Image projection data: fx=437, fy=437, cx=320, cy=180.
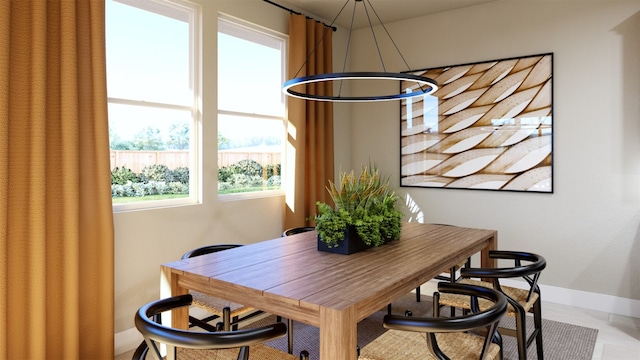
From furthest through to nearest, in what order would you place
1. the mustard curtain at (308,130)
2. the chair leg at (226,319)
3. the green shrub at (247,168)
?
the mustard curtain at (308,130) < the green shrub at (247,168) < the chair leg at (226,319)

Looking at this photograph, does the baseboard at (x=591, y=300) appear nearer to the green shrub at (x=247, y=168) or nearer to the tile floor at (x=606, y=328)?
the tile floor at (x=606, y=328)

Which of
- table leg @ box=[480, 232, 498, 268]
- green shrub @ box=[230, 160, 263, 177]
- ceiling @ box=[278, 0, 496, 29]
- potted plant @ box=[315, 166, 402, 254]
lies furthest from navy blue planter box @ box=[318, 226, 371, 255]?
ceiling @ box=[278, 0, 496, 29]

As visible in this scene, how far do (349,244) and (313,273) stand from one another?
0.40 metres

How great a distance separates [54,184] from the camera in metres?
2.41

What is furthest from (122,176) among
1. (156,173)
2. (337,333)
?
Answer: (337,333)

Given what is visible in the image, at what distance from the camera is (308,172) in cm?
412

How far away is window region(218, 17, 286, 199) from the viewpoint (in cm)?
355

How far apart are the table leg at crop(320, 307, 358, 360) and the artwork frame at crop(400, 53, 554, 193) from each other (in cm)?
299

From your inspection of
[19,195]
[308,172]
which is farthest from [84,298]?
[308,172]

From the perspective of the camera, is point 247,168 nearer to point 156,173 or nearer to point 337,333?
point 156,173

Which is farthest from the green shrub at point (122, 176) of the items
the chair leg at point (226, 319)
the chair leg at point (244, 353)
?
the chair leg at point (244, 353)

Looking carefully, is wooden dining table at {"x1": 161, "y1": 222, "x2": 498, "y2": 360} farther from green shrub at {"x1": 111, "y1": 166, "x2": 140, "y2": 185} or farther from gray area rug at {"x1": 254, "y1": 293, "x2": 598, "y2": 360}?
green shrub at {"x1": 111, "y1": 166, "x2": 140, "y2": 185}

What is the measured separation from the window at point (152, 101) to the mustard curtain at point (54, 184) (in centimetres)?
25

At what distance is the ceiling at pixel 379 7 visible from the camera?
402 centimetres
